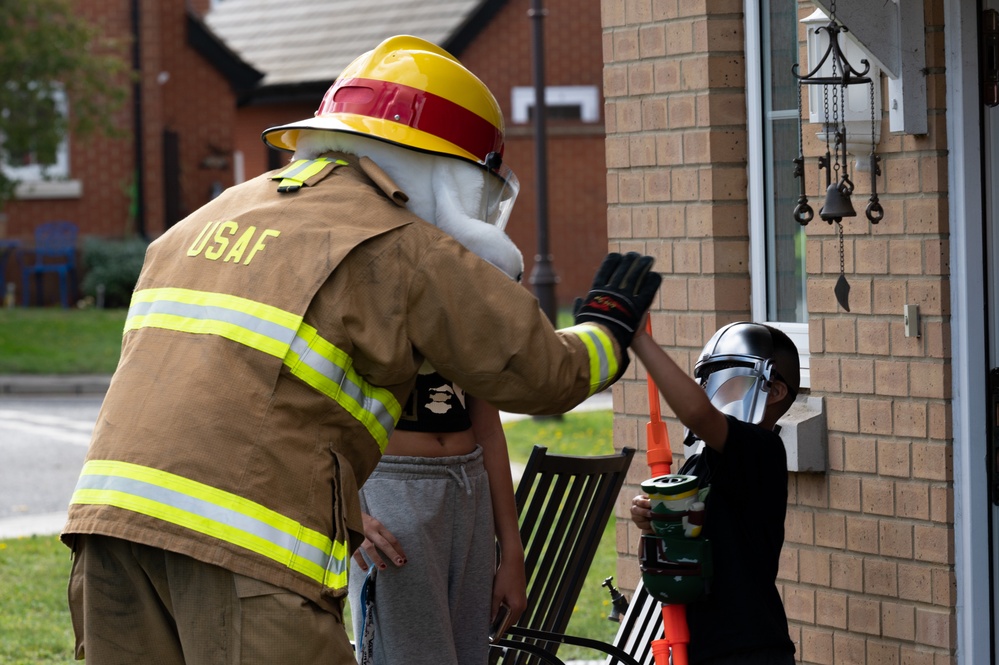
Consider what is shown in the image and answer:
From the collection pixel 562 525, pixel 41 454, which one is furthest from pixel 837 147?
pixel 41 454

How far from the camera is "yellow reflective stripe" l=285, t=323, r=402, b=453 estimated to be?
2746mm

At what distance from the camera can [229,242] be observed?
2.87 m

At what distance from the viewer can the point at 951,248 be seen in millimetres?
3914

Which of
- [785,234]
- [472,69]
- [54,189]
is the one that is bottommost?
[785,234]

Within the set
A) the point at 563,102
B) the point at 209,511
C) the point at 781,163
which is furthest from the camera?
the point at 563,102

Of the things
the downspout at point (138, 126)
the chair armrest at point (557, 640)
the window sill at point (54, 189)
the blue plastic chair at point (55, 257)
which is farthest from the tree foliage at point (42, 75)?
the chair armrest at point (557, 640)

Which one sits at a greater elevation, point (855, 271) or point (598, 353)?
point (855, 271)

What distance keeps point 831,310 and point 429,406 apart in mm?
1503

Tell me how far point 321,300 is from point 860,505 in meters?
2.08

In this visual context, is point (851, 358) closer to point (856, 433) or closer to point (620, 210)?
point (856, 433)

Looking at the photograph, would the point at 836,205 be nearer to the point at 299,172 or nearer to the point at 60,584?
the point at 299,172

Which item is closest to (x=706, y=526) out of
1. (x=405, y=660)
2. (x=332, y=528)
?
(x=405, y=660)

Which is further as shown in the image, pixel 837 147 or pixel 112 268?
pixel 112 268

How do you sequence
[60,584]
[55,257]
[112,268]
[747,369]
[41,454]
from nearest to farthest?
[747,369], [60,584], [41,454], [112,268], [55,257]
